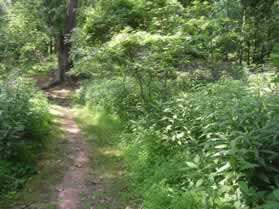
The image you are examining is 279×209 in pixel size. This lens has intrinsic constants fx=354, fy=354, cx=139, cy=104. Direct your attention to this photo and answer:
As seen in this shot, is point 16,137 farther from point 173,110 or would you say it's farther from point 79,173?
point 173,110

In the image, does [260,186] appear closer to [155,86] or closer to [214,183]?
[214,183]

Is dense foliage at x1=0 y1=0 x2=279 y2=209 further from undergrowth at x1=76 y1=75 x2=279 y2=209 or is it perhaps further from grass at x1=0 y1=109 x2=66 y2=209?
grass at x1=0 y1=109 x2=66 y2=209

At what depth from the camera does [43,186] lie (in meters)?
6.50

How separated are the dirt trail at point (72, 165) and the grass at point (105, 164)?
15 centimetres

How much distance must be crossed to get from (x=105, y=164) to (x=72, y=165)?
0.71 metres

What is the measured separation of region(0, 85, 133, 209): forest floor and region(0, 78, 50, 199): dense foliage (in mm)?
245

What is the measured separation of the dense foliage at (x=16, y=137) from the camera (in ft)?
21.5

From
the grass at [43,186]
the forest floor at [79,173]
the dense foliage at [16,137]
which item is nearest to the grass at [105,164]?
the forest floor at [79,173]

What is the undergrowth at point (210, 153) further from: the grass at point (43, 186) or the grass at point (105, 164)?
the grass at point (43, 186)

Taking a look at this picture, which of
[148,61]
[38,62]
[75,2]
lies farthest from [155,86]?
[38,62]

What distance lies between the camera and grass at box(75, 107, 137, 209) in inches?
235

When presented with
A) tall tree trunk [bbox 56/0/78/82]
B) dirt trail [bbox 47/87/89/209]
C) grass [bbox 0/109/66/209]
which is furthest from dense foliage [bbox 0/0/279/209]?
tall tree trunk [bbox 56/0/78/82]

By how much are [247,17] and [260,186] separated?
1534 centimetres

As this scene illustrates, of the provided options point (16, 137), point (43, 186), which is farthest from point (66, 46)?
point (43, 186)
